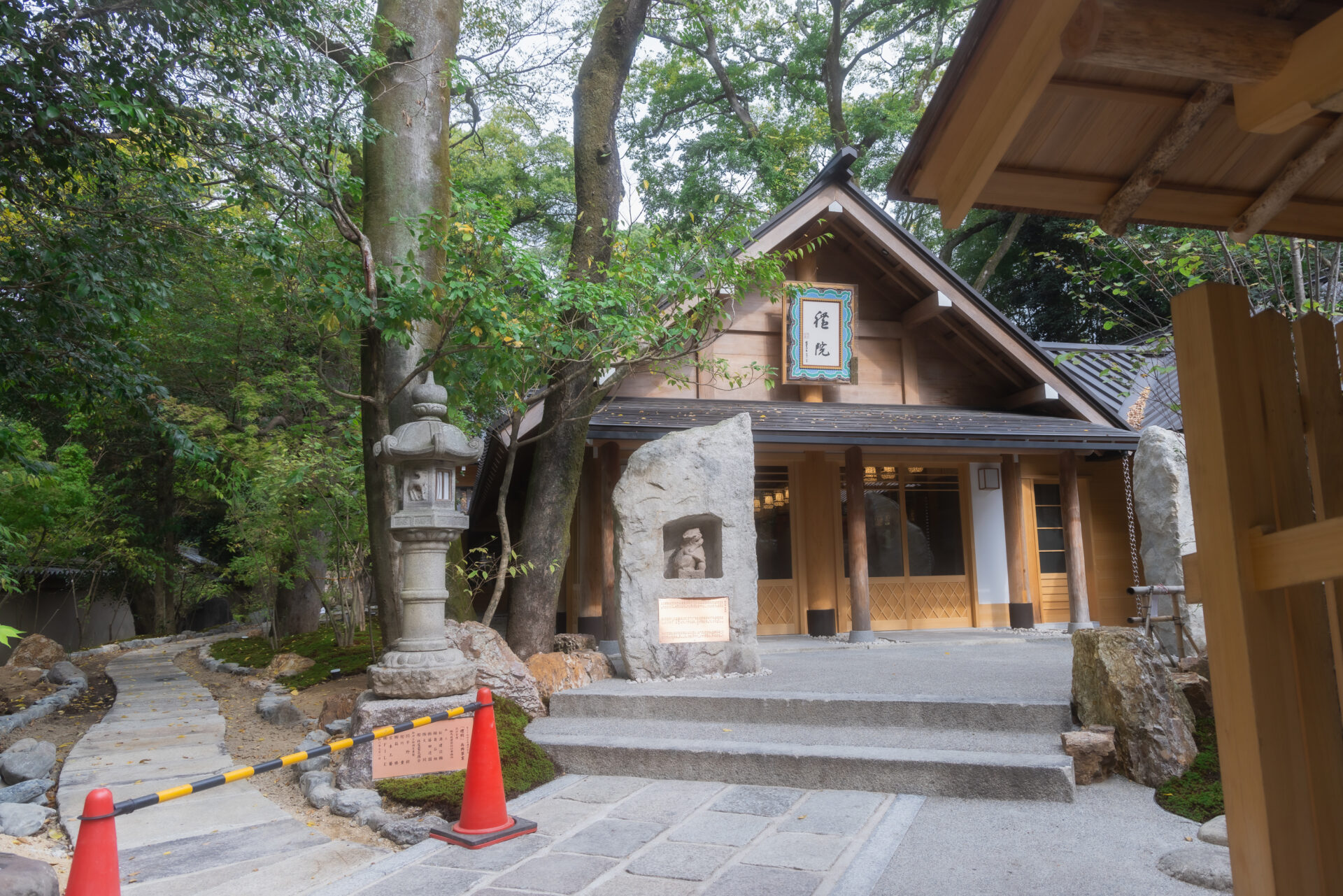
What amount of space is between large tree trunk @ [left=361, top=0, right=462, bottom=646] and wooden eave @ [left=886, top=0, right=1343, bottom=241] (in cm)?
582

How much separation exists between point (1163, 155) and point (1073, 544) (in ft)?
32.5

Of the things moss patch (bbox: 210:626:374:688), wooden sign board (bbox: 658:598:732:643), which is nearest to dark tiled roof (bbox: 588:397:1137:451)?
wooden sign board (bbox: 658:598:732:643)

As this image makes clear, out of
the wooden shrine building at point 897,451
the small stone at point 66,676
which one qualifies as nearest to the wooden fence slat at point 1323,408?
the wooden shrine building at point 897,451

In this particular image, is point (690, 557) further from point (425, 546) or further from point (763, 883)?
point (763, 883)

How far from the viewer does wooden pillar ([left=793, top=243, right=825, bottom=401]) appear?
37.6 ft

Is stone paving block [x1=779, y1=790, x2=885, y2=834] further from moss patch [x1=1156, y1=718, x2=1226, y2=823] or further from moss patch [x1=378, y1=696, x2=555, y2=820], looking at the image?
moss patch [x1=378, y1=696, x2=555, y2=820]

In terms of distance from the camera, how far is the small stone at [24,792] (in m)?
5.56

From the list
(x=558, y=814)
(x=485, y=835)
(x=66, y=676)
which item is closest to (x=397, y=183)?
(x=558, y=814)

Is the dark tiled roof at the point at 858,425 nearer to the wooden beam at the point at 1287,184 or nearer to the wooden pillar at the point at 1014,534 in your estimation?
the wooden pillar at the point at 1014,534

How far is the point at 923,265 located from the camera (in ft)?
36.1

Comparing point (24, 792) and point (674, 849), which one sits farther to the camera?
point (24, 792)

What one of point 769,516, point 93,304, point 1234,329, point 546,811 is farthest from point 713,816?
point 769,516

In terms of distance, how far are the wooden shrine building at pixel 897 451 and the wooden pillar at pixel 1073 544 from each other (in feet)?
0.08

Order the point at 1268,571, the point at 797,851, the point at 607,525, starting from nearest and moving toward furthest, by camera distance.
Result: the point at 1268,571 → the point at 797,851 → the point at 607,525
